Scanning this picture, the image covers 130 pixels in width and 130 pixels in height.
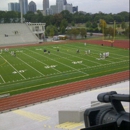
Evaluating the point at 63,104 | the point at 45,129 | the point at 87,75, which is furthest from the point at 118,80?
the point at 45,129

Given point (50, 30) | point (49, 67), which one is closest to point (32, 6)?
point (50, 30)

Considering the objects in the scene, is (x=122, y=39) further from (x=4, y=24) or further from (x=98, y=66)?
(x=4, y=24)

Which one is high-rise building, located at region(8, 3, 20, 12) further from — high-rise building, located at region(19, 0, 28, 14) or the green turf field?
the green turf field

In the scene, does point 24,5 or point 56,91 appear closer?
point 24,5

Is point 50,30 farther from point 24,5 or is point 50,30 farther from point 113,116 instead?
point 113,116

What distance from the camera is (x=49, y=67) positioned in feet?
21.6

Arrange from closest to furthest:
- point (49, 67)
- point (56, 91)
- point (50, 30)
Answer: point (56, 91), point (50, 30), point (49, 67)

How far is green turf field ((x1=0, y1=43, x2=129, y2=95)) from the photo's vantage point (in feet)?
16.9

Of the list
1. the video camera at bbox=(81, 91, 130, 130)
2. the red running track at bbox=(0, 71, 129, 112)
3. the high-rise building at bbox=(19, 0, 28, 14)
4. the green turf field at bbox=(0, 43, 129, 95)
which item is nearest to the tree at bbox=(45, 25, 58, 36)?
the green turf field at bbox=(0, 43, 129, 95)

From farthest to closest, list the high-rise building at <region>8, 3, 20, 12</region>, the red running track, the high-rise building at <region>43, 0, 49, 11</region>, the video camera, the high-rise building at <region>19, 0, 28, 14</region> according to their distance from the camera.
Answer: the red running track < the high-rise building at <region>43, 0, 49, 11</region> < the high-rise building at <region>19, 0, 28, 14</region> < the high-rise building at <region>8, 3, 20, 12</region> < the video camera

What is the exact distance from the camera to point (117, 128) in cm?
54

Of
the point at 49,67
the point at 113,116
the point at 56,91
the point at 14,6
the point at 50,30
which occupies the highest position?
the point at 14,6

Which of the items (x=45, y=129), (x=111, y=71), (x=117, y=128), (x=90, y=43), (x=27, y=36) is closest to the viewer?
(x=117, y=128)

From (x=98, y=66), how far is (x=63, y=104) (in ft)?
11.0
